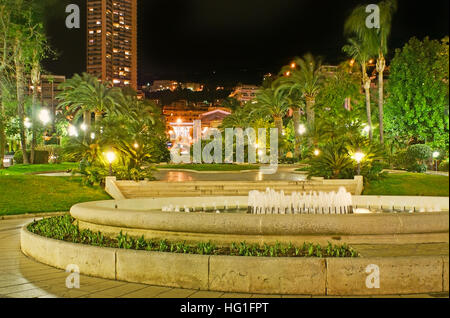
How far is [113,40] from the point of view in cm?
17362

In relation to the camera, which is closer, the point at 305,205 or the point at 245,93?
the point at 305,205

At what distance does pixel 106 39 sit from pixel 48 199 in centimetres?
16517

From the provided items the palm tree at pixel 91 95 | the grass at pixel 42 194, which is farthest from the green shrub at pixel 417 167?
the palm tree at pixel 91 95

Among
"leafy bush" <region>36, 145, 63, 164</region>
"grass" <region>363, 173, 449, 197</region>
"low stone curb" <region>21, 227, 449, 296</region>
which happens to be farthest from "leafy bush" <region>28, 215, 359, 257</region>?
"leafy bush" <region>36, 145, 63, 164</region>

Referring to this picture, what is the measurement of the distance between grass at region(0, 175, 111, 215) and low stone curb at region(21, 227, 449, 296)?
1147 cm

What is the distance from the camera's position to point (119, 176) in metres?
20.2

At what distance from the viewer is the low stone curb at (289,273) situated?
5492 mm

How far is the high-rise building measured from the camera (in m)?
168

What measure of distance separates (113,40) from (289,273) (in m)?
182

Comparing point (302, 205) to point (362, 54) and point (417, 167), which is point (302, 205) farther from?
point (362, 54)

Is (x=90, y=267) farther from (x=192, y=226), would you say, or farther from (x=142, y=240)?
(x=192, y=226)

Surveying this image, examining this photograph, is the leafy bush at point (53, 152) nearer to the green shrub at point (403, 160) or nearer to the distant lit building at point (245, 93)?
the green shrub at point (403, 160)

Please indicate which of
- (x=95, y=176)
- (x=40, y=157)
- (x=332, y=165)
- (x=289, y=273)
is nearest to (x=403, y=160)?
(x=332, y=165)
